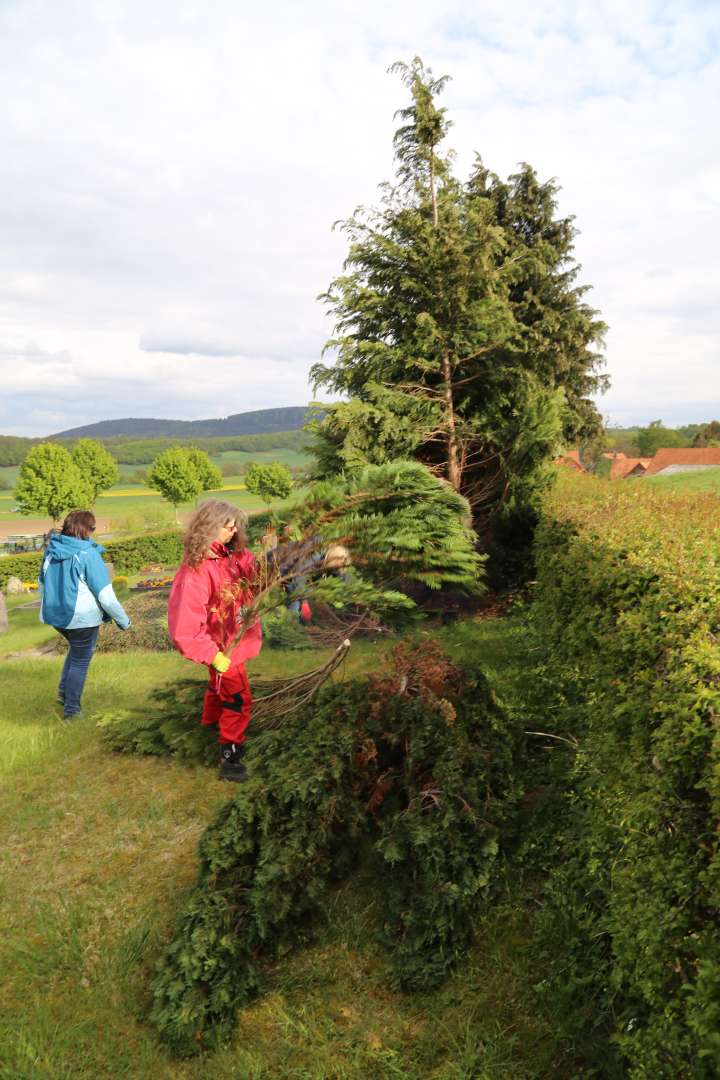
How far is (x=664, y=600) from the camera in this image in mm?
2578

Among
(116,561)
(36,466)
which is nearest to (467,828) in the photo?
(116,561)

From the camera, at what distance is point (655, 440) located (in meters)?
93.6

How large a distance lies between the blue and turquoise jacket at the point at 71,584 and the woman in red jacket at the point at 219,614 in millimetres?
1890

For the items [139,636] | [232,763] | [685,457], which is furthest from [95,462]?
[232,763]

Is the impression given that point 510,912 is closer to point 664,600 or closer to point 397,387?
point 664,600

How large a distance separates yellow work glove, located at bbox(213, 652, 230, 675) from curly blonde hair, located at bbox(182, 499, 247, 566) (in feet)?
2.19

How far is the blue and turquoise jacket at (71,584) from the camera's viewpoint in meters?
5.84

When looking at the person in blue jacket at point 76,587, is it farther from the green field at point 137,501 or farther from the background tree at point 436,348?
the green field at point 137,501

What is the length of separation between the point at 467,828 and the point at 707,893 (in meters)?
1.51

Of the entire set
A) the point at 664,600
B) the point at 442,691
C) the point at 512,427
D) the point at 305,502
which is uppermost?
the point at 512,427

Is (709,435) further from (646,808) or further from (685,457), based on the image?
(646,808)

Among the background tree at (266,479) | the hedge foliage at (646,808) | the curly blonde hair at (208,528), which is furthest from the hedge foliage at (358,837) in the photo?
the background tree at (266,479)

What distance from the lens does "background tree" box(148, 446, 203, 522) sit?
53281mm

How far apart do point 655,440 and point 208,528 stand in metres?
103
